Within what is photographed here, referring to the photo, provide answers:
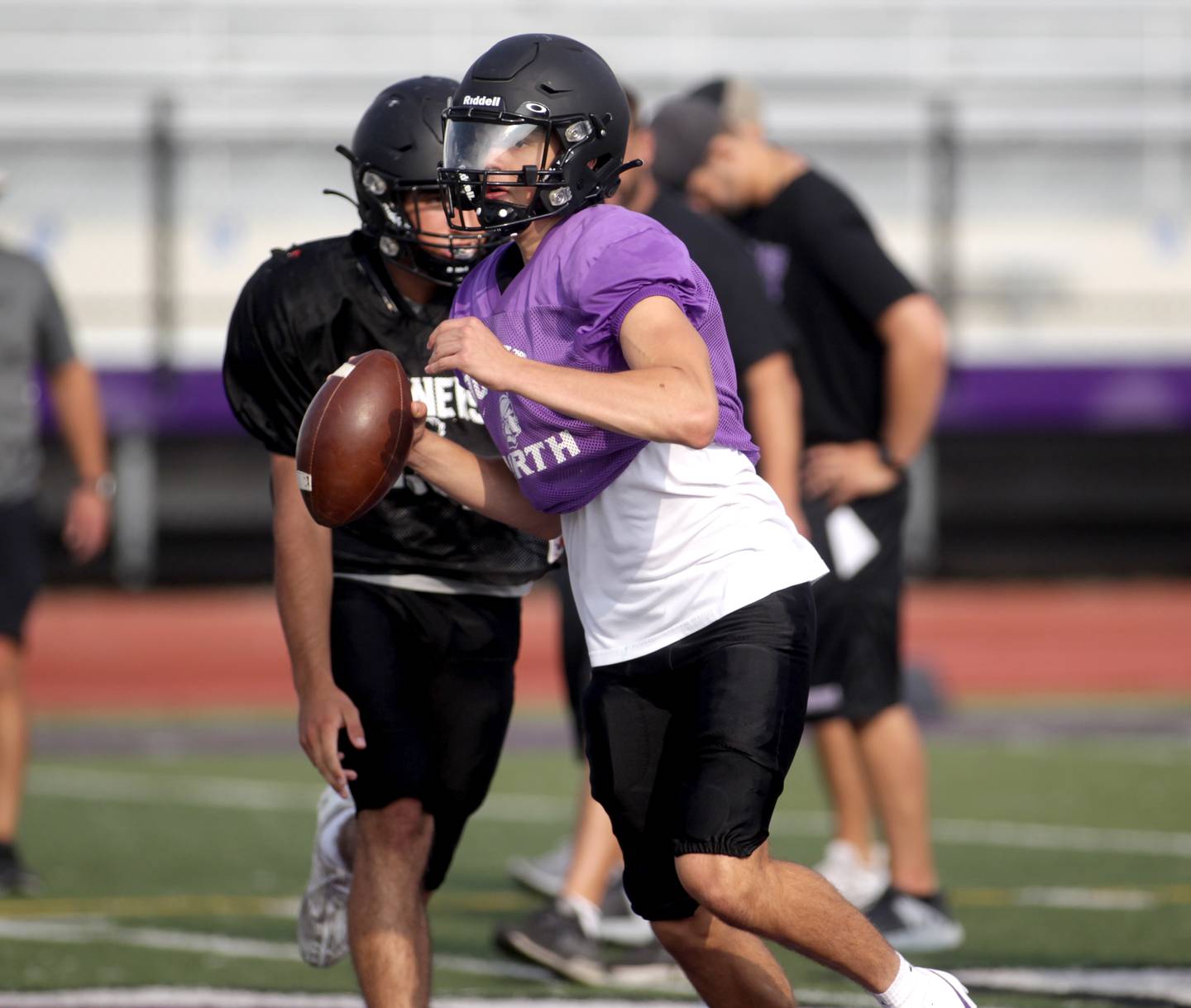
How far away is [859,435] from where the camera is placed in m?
4.93

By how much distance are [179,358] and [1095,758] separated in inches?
291

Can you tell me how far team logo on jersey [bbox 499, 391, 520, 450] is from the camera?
9.88 feet

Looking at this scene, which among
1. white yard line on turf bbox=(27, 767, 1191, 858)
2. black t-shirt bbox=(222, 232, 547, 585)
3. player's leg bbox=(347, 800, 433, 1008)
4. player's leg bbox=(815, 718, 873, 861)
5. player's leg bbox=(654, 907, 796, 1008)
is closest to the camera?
player's leg bbox=(654, 907, 796, 1008)

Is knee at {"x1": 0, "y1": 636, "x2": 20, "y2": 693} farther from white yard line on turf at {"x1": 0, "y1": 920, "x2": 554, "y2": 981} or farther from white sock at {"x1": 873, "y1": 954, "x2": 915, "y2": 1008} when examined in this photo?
white sock at {"x1": 873, "y1": 954, "x2": 915, "y2": 1008}

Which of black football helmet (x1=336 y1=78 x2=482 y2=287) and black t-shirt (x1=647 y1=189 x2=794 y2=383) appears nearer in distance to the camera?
black football helmet (x1=336 y1=78 x2=482 y2=287)

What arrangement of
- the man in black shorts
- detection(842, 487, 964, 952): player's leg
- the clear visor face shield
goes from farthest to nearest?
1. the man in black shorts
2. detection(842, 487, 964, 952): player's leg
3. the clear visor face shield

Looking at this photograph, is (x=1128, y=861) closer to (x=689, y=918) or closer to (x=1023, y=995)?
(x=1023, y=995)

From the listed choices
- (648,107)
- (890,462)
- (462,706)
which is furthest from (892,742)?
(648,107)

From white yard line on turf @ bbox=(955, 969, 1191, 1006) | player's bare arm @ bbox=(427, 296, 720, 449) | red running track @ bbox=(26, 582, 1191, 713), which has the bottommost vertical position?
red running track @ bbox=(26, 582, 1191, 713)

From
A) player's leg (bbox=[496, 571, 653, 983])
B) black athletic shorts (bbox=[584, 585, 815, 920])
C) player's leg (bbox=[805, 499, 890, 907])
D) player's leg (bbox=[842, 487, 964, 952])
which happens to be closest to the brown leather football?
black athletic shorts (bbox=[584, 585, 815, 920])

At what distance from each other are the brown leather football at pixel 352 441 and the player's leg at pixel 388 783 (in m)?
0.49

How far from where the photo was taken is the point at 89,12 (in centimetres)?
1569

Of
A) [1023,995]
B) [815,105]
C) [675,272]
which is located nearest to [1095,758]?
[1023,995]

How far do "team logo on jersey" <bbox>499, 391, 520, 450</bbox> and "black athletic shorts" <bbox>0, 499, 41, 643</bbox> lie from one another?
2.89 m
